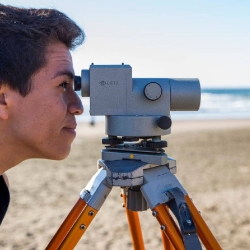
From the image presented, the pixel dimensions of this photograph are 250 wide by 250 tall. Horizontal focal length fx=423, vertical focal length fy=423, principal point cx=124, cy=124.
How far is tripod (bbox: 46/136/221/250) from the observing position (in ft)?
5.80

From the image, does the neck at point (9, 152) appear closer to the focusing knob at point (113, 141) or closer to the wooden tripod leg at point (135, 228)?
the focusing knob at point (113, 141)

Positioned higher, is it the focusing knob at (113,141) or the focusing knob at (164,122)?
the focusing knob at (164,122)

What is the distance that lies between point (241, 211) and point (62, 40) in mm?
3653

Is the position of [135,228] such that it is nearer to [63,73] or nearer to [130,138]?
[130,138]

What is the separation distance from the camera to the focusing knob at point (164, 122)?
189cm

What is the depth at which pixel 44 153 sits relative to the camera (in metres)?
1.99

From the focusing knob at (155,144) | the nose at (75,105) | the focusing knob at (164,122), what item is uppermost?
the nose at (75,105)

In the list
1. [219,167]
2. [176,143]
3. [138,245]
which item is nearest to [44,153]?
[138,245]

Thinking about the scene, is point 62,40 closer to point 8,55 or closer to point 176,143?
point 8,55

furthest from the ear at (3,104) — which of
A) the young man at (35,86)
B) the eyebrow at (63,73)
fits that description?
the eyebrow at (63,73)

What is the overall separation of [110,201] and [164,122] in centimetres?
377

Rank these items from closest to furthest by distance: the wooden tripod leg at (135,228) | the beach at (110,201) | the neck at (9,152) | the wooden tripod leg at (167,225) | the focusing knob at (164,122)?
the wooden tripod leg at (167,225)
the focusing knob at (164,122)
the neck at (9,152)
the wooden tripod leg at (135,228)
the beach at (110,201)

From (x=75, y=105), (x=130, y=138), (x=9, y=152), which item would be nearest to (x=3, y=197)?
(x=9, y=152)

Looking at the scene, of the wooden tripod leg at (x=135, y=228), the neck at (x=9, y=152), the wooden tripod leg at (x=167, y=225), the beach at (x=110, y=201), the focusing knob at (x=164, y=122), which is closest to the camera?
the wooden tripod leg at (x=167, y=225)
